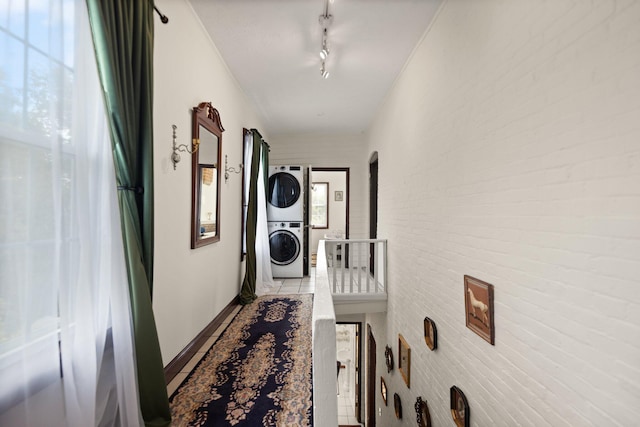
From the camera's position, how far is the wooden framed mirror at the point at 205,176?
2338 millimetres

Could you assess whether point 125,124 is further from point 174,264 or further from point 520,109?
point 520,109

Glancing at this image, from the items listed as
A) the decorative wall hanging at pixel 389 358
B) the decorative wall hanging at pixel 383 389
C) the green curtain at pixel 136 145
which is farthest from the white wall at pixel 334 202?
the green curtain at pixel 136 145

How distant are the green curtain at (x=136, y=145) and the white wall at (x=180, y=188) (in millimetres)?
321

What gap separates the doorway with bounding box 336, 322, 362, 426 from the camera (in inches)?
242

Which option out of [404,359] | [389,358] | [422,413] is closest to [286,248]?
[389,358]

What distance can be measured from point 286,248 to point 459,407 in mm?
3513

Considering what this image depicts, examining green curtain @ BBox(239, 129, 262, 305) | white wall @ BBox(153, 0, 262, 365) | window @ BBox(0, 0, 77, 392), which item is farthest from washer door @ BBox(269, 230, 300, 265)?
window @ BBox(0, 0, 77, 392)

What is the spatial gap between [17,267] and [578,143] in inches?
80.5

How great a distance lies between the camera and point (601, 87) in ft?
3.36

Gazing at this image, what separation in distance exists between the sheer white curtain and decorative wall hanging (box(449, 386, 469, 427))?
195cm

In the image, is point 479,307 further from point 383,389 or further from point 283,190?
point 283,190

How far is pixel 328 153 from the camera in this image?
600 cm

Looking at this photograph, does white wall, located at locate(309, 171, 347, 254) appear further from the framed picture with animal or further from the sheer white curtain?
the sheer white curtain

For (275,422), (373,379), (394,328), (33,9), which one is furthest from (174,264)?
(373,379)
